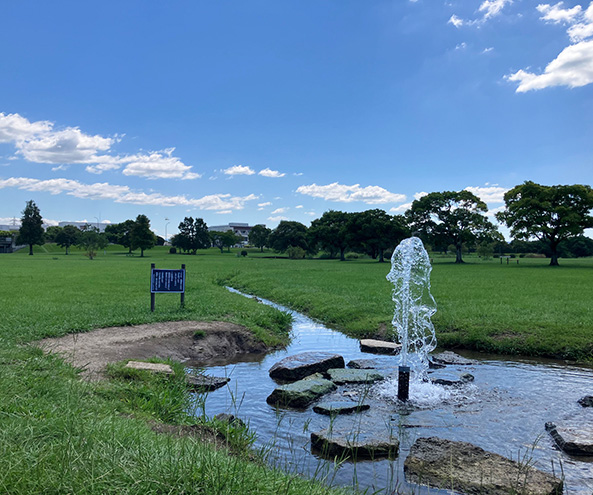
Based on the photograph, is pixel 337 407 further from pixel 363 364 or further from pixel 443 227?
pixel 443 227

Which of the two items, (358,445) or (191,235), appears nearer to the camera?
(358,445)

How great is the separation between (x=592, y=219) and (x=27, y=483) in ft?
230

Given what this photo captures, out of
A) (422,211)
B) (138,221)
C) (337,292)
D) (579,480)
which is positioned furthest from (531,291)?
(138,221)

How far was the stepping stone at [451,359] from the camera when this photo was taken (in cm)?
1245

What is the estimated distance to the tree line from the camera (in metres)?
62.7

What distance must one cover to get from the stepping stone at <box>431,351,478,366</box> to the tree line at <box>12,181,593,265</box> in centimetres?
2421

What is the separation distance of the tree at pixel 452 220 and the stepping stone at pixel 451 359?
64.3 m

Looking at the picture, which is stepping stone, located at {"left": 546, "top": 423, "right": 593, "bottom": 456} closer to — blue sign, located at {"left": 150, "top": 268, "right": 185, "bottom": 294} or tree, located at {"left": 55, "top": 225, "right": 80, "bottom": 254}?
blue sign, located at {"left": 150, "top": 268, "right": 185, "bottom": 294}

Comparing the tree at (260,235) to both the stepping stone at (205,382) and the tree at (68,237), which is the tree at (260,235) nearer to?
the tree at (68,237)

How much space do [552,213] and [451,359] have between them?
5993 centimetres

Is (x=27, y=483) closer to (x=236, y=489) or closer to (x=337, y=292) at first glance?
(x=236, y=489)

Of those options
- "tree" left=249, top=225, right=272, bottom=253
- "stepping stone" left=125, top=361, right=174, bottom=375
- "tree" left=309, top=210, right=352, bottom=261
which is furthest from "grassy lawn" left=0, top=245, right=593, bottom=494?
"tree" left=249, top=225, right=272, bottom=253

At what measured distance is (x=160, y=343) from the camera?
12.9 m

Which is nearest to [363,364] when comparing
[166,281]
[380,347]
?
[380,347]
